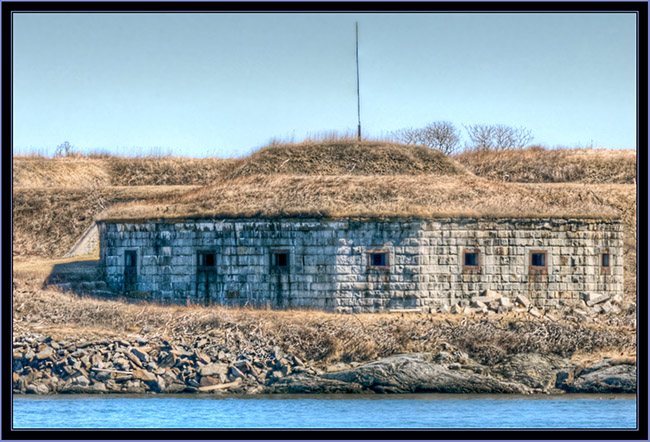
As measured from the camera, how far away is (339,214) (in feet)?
117

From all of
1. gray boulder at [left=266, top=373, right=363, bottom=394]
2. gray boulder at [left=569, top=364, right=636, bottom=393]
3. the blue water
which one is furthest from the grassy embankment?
the blue water

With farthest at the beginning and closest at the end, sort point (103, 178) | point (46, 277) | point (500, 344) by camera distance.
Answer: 1. point (103, 178)
2. point (46, 277)
3. point (500, 344)

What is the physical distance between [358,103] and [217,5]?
20.8 metres

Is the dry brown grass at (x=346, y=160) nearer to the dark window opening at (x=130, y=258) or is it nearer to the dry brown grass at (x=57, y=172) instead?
the dark window opening at (x=130, y=258)

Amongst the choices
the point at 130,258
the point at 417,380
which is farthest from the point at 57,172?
the point at 417,380

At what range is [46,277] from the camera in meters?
39.0

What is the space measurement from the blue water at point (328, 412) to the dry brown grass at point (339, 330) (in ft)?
8.53

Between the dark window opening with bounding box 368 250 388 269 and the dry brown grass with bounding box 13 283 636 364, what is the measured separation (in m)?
1.77

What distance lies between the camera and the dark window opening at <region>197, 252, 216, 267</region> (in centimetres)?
3644

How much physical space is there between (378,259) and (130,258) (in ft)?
28.1

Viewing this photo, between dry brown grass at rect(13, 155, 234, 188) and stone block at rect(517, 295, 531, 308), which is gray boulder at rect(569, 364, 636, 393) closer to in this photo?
stone block at rect(517, 295, 531, 308)

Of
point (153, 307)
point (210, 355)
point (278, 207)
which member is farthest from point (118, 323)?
point (278, 207)

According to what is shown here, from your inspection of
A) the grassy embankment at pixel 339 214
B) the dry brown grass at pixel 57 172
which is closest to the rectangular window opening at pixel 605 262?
the grassy embankment at pixel 339 214

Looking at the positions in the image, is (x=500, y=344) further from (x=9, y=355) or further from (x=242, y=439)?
(x=9, y=355)
